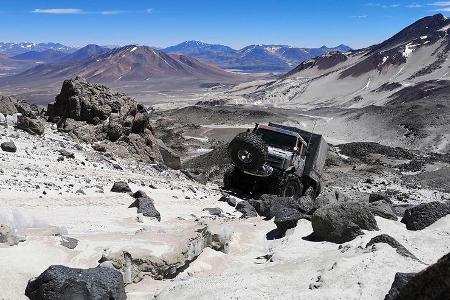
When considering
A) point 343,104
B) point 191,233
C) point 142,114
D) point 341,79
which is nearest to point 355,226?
point 191,233

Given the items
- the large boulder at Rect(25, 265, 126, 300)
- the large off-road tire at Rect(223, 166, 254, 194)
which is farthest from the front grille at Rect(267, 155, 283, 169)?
the large boulder at Rect(25, 265, 126, 300)

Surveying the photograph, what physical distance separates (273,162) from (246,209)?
2637 mm

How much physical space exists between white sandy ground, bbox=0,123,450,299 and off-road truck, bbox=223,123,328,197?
6.31 feet

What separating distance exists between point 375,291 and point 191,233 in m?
3.16

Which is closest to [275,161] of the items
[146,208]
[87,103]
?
[146,208]

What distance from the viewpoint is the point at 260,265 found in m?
7.66

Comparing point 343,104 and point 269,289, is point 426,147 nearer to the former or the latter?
point 269,289

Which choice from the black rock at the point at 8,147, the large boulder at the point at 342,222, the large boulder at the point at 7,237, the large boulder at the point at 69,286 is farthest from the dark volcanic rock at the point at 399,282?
the black rock at the point at 8,147

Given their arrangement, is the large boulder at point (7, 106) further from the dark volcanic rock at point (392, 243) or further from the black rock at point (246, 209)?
the dark volcanic rock at point (392, 243)

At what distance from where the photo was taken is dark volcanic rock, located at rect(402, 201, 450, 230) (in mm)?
8625

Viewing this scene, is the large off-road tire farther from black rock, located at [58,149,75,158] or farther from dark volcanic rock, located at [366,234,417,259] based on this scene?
dark volcanic rock, located at [366,234,417,259]

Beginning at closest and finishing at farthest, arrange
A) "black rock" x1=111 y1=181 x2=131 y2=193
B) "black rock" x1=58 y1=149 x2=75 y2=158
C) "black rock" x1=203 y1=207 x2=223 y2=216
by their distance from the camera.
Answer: "black rock" x1=111 y1=181 x2=131 y2=193
"black rock" x1=203 y1=207 x2=223 y2=216
"black rock" x1=58 y1=149 x2=75 y2=158

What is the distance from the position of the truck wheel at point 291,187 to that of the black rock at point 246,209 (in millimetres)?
2011

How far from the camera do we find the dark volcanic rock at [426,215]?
8.62 m
